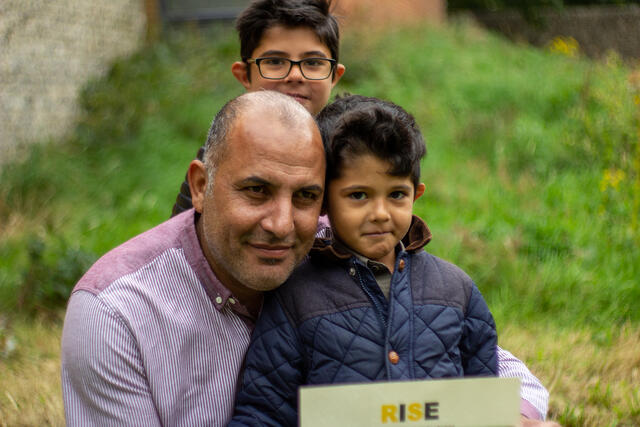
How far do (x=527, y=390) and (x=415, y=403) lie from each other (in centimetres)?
80

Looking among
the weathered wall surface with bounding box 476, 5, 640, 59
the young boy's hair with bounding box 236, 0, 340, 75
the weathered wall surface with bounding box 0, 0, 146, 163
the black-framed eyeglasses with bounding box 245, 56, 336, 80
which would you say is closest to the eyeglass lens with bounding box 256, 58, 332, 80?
the black-framed eyeglasses with bounding box 245, 56, 336, 80

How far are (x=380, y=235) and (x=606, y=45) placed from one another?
47.0 ft

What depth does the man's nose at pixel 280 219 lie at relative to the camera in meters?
1.87

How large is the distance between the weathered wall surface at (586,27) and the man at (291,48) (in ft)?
39.9

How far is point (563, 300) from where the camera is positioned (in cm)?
441

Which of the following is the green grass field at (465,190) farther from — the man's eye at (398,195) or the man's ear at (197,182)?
Answer: the man's eye at (398,195)

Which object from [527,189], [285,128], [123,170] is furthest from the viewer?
[123,170]

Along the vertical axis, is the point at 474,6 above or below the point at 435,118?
above

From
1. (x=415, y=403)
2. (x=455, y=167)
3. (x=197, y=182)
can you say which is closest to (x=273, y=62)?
(x=197, y=182)

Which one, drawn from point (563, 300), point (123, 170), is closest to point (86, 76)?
point (123, 170)

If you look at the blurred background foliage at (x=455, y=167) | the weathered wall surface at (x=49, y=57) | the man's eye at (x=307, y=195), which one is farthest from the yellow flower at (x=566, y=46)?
the man's eye at (x=307, y=195)

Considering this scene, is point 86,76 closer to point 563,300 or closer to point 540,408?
point 563,300

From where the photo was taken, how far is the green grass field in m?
3.75

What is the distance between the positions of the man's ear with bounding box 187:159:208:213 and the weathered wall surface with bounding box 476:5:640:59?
13.5 metres
